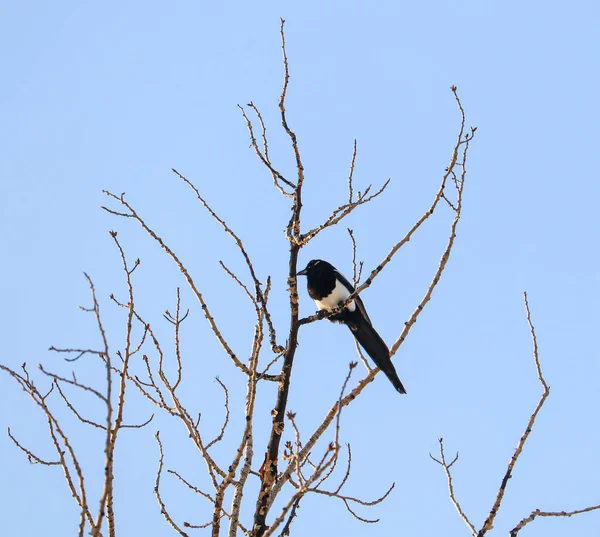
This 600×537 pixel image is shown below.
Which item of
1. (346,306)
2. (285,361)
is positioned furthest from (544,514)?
(346,306)

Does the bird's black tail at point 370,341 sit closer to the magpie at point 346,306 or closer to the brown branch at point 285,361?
the magpie at point 346,306

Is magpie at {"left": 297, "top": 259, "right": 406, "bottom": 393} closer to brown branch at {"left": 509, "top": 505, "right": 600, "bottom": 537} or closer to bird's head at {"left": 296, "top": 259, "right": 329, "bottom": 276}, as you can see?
bird's head at {"left": 296, "top": 259, "right": 329, "bottom": 276}

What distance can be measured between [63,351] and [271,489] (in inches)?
40.9

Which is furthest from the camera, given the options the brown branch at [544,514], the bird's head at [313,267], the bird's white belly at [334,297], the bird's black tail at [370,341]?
the bird's head at [313,267]

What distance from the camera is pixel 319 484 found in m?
2.99

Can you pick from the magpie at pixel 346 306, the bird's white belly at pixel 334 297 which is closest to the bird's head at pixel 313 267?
the magpie at pixel 346 306

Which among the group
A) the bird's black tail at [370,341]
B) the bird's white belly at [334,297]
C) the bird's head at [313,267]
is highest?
the bird's head at [313,267]

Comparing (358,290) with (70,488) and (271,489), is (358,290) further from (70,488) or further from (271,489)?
(70,488)

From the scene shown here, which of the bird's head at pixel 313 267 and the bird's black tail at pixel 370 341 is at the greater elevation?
the bird's head at pixel 313 267

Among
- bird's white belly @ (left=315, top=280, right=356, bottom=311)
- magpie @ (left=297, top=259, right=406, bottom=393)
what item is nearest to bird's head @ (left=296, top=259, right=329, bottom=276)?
magpie @ (left=297, top=259, right=406, bottom=393)

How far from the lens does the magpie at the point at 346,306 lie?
506 centimetres

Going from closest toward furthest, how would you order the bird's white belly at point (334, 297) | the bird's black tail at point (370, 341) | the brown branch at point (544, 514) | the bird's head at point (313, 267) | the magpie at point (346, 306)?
the brown branch at point (544, 514) < the magpie at point (346, 306) < the bird's black tail at point (370, 341) < the bird's white belly at point (334, 297) < the bird's head at point (313, 267)

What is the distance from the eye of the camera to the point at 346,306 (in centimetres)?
552

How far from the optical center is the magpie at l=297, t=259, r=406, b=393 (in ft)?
16.6
